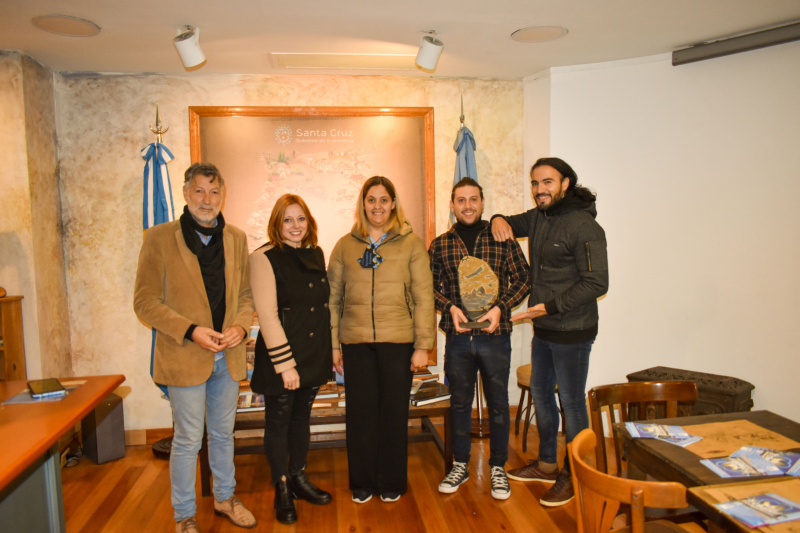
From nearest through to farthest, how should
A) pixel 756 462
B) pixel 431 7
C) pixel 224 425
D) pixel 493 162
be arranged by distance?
1. pixel 756 462
2. pixel 224 425
3. pixel 431 7
4. pixel 493 162

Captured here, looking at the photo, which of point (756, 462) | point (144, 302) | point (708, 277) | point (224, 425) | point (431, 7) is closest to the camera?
point (756, 462)

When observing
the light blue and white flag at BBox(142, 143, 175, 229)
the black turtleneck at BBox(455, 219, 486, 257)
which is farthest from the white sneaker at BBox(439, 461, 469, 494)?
the light blue and white flag at BBox(142, 143, 175, 229)

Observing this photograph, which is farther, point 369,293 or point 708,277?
point 708,277

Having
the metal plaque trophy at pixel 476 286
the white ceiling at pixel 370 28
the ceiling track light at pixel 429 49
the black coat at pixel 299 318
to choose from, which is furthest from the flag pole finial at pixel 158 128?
the metal plaque trophy at pixel 476 286

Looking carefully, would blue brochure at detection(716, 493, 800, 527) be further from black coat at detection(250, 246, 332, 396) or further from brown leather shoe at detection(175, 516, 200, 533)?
brown leather shoe at detection(175, 516, 200, 533)

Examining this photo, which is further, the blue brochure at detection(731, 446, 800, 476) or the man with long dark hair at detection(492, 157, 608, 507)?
the man with long dark hair at detection(492, 157, 608, 507)

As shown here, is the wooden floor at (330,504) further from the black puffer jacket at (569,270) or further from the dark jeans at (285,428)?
the black puffer jacket at (569,270)

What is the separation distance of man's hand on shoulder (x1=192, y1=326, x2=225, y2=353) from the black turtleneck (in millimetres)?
1334

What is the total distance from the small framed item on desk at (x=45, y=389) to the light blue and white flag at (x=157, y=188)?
1.43 meters

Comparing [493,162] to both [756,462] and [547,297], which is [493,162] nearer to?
[547,297]

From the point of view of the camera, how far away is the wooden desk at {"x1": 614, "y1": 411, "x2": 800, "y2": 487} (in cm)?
Result: 138

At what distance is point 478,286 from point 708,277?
70.5 inches

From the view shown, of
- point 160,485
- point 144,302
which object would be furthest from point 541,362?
point 160,485

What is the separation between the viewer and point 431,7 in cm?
257
